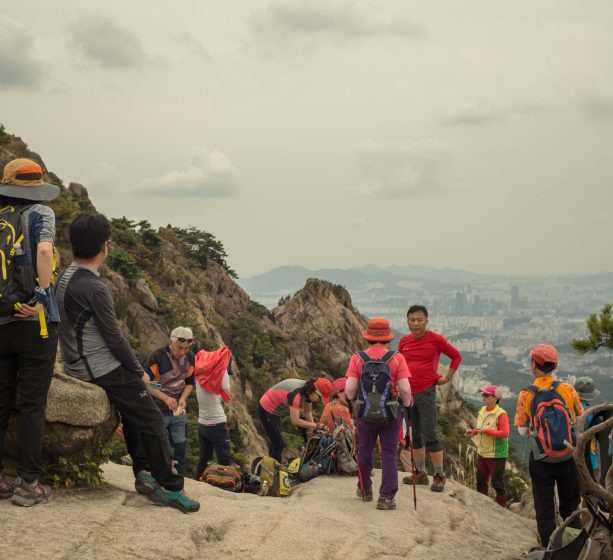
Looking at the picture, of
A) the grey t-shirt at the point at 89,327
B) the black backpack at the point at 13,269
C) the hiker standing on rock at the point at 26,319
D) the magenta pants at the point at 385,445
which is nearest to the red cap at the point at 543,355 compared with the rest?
the magenta pants at the point at 385,445

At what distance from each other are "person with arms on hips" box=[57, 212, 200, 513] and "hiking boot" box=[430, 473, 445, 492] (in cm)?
381

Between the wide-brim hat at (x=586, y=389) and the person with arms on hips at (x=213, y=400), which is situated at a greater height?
the wide-brim hat at (x=586, y=389)

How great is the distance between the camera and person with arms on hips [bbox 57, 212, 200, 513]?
17.9ft

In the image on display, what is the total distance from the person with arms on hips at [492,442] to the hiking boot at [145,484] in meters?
5.37

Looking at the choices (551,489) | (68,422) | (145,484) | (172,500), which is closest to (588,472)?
(551,489)

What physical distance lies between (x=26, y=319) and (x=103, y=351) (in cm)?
80

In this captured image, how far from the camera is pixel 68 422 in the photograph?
18.5 feet

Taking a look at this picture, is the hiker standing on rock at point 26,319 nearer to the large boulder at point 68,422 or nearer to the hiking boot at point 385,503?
the large boulder at point 68,422

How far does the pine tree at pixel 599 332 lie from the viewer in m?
9.98

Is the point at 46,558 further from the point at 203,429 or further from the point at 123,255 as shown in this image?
the point at 123,255

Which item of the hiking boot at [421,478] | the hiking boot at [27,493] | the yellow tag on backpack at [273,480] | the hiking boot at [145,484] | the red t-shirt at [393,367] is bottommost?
the hiking boot at [421,478]

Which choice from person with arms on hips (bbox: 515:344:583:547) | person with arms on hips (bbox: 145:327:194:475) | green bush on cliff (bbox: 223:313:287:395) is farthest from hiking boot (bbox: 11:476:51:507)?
green bush on cliff (bbox: 223:313:287:395)

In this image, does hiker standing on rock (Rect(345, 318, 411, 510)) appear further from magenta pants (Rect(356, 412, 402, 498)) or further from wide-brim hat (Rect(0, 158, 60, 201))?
wide-brim hat (Rect(0, 158, 60, 201))

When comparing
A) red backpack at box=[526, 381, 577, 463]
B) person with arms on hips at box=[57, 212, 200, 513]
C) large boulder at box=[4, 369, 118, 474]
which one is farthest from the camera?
red backpack at box=[526, 381, 577, 463]
